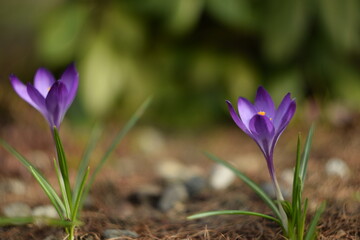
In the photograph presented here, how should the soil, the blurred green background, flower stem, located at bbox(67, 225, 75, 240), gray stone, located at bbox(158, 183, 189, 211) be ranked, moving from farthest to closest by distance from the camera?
the blurred green background → gray stone, located at bbox(158, 183, 189, 211) → the soil → flower stem, located at bbox(67, 225, 75, 240)

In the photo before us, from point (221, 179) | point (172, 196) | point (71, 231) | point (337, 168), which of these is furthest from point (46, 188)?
point (337, 168)

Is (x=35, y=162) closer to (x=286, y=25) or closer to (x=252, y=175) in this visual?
(x=252, y=175)

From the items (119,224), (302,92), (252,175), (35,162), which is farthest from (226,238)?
(302,92)

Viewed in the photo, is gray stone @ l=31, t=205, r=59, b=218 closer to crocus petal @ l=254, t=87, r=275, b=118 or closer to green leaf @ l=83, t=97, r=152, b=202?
green leaf @ l=83, t=97, r=152, b=202

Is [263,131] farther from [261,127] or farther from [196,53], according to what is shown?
[196,53]

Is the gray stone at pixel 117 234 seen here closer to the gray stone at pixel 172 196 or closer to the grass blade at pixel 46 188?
the grass blade at pixel 46 188

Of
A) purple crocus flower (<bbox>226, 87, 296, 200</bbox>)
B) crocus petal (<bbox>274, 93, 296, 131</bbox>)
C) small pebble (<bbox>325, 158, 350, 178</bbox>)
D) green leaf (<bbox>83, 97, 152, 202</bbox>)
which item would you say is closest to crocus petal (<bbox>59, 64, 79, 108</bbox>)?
green leaf (<bbox>83, 97, 152, 202</bbox>)

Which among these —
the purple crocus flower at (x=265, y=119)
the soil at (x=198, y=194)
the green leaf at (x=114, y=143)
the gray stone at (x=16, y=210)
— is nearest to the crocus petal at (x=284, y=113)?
the purple crocus flower at (x=265, y=119)
